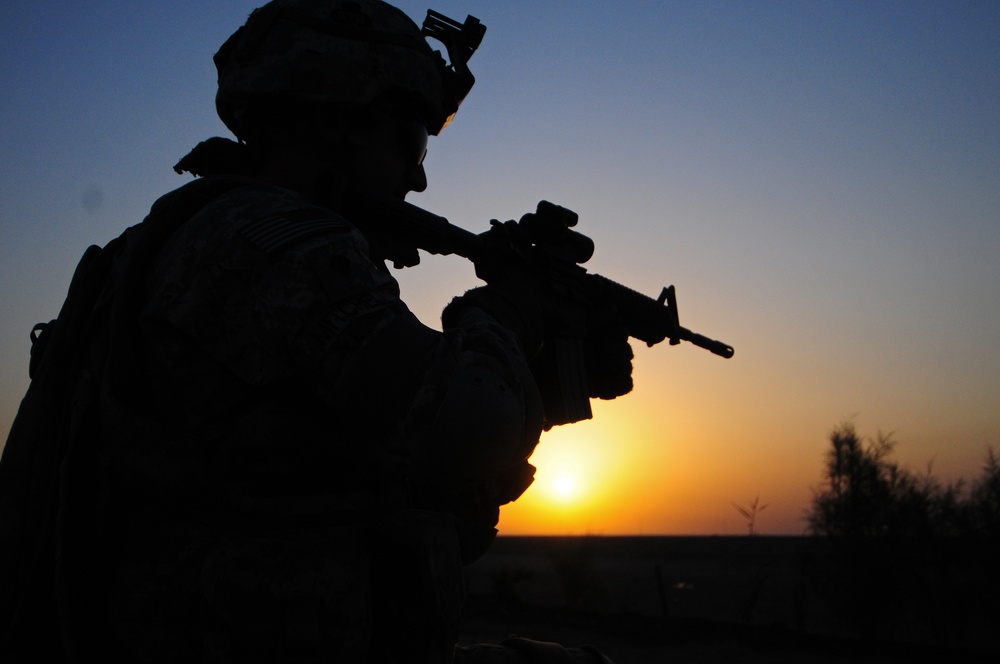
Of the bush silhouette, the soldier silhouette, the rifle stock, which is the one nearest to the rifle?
the rifle stock

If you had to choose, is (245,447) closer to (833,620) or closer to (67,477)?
(67,477)

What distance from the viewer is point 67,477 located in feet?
6.90

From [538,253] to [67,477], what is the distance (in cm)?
217

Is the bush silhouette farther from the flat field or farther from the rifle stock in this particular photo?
the rifle stock

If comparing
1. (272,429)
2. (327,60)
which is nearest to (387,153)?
(327,60)

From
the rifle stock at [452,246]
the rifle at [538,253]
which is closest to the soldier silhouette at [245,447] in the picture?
the rifle stock at [452,246]

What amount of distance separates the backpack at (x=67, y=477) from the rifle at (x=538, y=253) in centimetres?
106

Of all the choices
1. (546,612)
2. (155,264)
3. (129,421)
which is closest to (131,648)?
(129,421)

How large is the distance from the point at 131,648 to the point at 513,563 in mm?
48616

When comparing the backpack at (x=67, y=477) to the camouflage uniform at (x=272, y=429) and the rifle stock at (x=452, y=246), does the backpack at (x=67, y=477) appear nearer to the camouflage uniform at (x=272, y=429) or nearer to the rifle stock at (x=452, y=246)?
the camouflage uniform at (x=272, y=429)

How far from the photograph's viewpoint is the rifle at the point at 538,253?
3.29 m

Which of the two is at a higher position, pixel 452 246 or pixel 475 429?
pixel 452 246

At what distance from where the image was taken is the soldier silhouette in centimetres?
193

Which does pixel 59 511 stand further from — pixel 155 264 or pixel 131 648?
pixel 155 264
